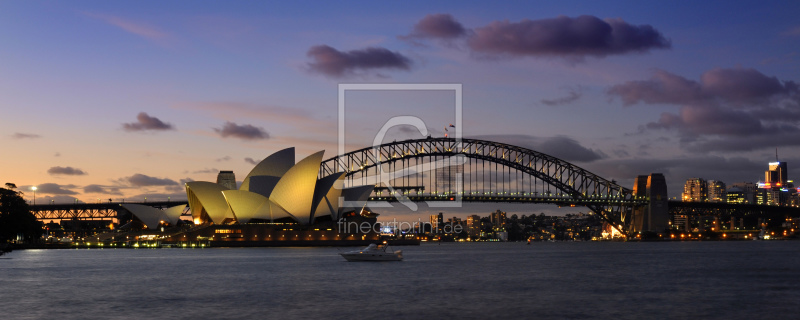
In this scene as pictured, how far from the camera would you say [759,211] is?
172 m

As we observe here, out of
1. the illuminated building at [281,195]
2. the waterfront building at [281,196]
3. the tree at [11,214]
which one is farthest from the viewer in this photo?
the waterfront building at [281,196]

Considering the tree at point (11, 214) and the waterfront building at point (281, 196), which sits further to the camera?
the waterfront building at point (281, 196)

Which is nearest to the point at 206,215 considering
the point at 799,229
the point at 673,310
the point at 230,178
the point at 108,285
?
the point at 230,178

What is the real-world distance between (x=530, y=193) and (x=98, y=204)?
312 feet

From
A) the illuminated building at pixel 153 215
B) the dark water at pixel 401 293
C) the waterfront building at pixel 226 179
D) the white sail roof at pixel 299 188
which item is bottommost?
the dark water at pixel 401 293

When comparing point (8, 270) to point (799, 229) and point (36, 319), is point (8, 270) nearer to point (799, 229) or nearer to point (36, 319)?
point (36, 319)

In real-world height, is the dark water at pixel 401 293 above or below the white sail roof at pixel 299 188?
below

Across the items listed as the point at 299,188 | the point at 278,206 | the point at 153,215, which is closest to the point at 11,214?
the point at 278,206

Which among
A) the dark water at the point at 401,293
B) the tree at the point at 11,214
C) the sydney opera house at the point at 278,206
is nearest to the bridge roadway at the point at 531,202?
the sydney opera house at the point at 278,206

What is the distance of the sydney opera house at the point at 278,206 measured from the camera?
366 feet

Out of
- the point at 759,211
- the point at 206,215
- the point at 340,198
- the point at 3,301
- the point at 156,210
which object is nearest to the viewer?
the point at 3,301

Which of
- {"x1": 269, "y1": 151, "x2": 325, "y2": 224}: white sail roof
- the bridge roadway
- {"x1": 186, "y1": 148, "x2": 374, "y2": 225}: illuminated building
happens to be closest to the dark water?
{"x1": 269, "y1": 151, "x2": 325, "y2": 224}: white sail roof

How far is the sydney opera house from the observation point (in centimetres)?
11156

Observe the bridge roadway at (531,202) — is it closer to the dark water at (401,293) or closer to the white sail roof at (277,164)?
the white sail roof at (277,164)
